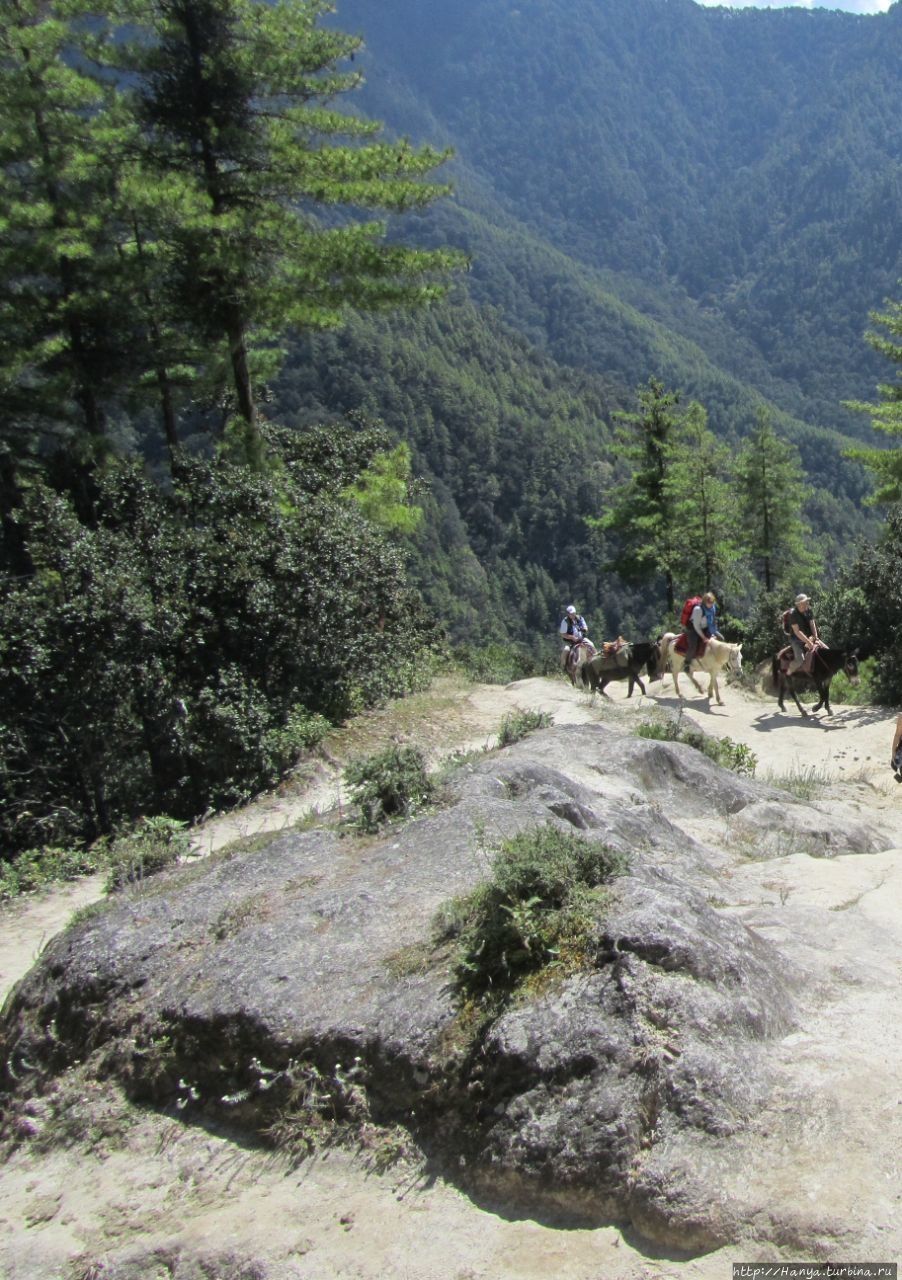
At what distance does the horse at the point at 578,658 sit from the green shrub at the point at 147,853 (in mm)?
11519

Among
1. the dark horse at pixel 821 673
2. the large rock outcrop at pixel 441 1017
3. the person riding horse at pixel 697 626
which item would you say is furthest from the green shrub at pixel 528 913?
the person riding horse at pixel 697 626

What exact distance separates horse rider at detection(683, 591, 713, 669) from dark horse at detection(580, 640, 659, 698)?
1091mm

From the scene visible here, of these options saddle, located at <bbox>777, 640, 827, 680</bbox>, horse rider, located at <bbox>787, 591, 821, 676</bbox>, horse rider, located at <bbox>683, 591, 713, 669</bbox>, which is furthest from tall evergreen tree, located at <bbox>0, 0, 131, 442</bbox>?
saddle, located at <bbox>777, 640, 827, 680</bbox>

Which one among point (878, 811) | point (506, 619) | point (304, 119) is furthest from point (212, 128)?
point (506, 619)

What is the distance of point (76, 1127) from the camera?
4.78 meters

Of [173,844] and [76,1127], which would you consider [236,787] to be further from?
[76,1127]

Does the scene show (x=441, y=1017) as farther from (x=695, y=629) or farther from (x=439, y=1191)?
(x=695, y=629)

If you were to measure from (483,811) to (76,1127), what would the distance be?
2.93 metres

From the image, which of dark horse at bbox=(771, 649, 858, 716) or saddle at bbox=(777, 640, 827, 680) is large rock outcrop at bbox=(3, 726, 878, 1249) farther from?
dark horse at bbox=(771, 649, 858, 716)

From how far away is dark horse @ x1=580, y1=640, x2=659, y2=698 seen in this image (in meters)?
18.6

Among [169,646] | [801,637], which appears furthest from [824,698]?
[169,646]

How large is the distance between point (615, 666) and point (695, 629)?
1741mm

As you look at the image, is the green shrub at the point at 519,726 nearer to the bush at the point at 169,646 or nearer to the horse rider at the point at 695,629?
the bush at the point at 169,646

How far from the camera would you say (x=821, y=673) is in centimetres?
1617
